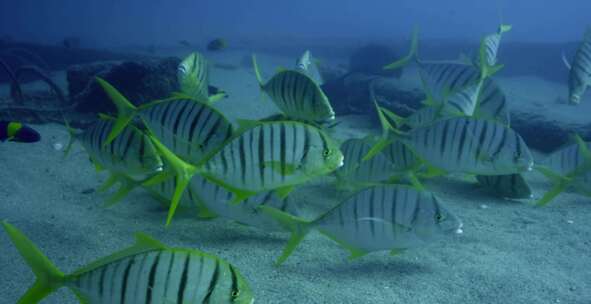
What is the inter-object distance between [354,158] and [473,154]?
58.6 inches

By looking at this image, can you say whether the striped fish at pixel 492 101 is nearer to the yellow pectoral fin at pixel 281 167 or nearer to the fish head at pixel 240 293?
the yellow pectoral fin at pixel 281 167

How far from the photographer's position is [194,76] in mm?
4789

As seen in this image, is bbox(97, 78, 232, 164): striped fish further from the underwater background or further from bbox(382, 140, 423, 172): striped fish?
bbox(382, 140, 423, 172): striped fish

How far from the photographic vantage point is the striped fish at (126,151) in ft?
11.6

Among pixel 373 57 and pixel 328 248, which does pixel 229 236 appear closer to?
pixel 328 248

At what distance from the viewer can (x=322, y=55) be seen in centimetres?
2736

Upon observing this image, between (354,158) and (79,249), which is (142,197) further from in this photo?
(354,158)

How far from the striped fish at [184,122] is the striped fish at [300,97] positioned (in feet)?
3.17

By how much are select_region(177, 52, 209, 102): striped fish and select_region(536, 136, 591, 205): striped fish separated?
3960 mm

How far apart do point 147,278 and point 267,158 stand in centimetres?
98

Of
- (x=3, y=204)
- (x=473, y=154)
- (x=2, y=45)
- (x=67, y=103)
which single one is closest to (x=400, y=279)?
(x=473, y=154)

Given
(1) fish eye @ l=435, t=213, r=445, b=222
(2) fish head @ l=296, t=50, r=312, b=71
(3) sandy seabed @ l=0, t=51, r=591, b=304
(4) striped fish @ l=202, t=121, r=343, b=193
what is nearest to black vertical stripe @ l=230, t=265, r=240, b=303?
(4) striped fish @ l=202, t=121, r=343, b=193

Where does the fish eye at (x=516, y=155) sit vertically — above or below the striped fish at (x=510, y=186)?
above

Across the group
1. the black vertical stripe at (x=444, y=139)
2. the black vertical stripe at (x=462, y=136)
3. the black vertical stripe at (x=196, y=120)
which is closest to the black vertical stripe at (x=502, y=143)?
the black vertical stripe at (x=462, y=136)
